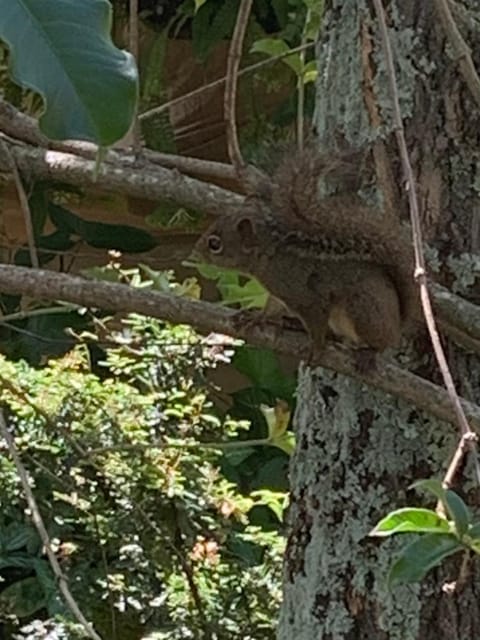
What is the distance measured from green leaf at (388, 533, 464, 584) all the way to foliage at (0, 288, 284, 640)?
1.59 meters

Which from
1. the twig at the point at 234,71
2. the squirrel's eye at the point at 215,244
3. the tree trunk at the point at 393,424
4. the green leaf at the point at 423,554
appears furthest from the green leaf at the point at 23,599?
the green leaf at the point at 423,554

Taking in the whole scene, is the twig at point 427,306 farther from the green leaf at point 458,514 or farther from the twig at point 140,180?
the twig at point 140,180

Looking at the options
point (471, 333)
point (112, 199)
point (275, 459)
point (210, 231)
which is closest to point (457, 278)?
point (471, 333)

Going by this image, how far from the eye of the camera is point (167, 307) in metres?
1.25

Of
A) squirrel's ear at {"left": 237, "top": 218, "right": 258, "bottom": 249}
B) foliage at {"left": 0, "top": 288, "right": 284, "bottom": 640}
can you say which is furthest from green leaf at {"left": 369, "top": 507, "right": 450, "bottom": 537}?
foliage at {"left": 0, "top": 288, "right": 284, "bottom": 640}

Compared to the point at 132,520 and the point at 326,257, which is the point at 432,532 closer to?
the point at 326,257

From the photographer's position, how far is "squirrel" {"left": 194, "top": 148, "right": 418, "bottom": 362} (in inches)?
58.5

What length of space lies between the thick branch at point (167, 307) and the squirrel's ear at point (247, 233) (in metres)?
0.41

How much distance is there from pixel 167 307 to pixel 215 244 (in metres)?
0.60

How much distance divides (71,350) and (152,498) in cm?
62

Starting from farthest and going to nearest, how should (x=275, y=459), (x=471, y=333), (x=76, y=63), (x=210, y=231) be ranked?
(x=275, y=459), (x=210, y=231), (x=471, y=333), (x=76, y=63)

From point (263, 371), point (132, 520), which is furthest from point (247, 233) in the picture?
point (263, 371)

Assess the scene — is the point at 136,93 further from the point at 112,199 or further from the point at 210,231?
the point at 112,199

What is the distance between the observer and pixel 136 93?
52 centimetres
